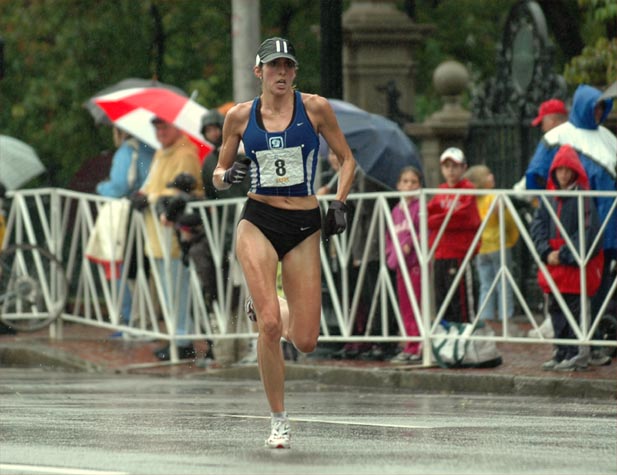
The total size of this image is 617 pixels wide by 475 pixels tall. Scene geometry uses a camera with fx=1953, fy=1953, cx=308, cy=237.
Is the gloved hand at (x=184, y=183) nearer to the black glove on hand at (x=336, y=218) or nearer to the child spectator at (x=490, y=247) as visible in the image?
the child spectator at (x=490, y=247)

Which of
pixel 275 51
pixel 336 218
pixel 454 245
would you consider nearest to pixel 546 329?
pixel 454 245

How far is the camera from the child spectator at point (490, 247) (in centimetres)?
1462

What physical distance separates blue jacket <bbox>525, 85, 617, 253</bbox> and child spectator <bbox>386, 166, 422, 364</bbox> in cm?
93

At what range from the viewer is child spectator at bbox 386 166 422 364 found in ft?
48.5

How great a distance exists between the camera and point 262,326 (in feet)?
30.0

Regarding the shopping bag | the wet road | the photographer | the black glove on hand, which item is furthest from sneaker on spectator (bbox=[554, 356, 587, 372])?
the black glove on hand

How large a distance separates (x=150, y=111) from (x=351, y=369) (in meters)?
4.00

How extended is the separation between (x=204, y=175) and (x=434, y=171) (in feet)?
19.4

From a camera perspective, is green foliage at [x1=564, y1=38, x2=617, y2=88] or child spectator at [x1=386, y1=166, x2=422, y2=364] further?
green foliage at [x1=564, y1=38, x2=617, y2=88]

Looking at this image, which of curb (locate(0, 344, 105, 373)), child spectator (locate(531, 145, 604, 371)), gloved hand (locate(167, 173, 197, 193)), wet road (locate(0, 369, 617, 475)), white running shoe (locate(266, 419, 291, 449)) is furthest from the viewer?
curb (locate(0, 344, 105, 373))

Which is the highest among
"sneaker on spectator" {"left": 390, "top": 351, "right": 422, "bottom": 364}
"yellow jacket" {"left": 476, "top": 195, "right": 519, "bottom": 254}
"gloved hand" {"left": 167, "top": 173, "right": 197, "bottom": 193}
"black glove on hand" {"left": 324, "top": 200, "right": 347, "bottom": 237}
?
"black glove on hand" {"left": 324, "top": 200, "right": 347, "bottom": 237}

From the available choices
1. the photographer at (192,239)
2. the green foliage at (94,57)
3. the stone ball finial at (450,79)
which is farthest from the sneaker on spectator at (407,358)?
the green foliage at (94,57)

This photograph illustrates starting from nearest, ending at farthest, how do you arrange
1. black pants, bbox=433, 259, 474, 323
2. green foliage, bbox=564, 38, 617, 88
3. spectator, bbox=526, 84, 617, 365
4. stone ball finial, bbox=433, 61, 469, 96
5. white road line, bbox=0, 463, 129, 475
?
white road line, bbox=0, 463, 129, 475 → spectator, bbox=526, 84, 617, 365 → black pants, bbox=433, 259, 474, 323 → green foliage, bbox=564, 38, 617, 88 → stone ball finial, bbox=433, 61, 469, 96

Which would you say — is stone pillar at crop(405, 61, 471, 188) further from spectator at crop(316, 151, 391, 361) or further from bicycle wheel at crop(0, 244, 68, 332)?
spectator at crop(316, 151, 391, 361)
